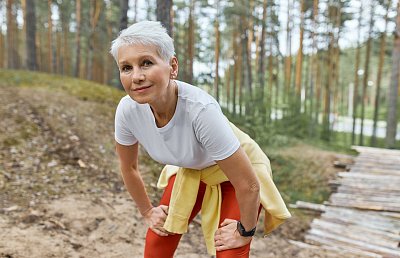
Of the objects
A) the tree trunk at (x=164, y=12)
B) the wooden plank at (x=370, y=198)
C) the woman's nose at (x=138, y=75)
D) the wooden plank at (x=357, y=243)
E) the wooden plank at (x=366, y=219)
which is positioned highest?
the tree trunk at (x=164, y=12)

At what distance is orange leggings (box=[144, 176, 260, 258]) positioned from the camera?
5.64 feet

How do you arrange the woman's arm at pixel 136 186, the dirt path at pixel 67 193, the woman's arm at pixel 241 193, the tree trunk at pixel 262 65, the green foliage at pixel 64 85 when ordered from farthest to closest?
the tree trunk at pixel 262 65 → the green foliage at pixel 64 85 → the dirt path at pixel 67 193 → the woman's arm at pixel 136 186 → the woman's arm at pixel 241 193

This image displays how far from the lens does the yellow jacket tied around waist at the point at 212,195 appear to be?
1797mm

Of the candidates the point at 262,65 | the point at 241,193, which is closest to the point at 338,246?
the point at 241,193

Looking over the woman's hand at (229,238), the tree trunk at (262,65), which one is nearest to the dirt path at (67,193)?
the woman's hand at (229,238)

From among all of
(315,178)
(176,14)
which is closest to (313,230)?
(315,178)

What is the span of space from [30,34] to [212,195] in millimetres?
11256

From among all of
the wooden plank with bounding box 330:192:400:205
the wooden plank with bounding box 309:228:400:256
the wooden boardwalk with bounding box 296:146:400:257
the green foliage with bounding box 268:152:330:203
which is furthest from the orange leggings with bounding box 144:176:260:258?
the wooden plank with bounding box 330:192:400:205

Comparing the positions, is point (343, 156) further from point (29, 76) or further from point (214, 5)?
point (214, 5)

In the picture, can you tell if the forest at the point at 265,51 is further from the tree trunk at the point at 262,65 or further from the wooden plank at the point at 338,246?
the wooden plank at the point at 338,246

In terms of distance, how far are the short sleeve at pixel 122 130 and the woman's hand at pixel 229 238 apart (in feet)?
2.13

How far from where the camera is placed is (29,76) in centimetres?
888

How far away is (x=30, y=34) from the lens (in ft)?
36.4

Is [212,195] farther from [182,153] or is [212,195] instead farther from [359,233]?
[359,233]
